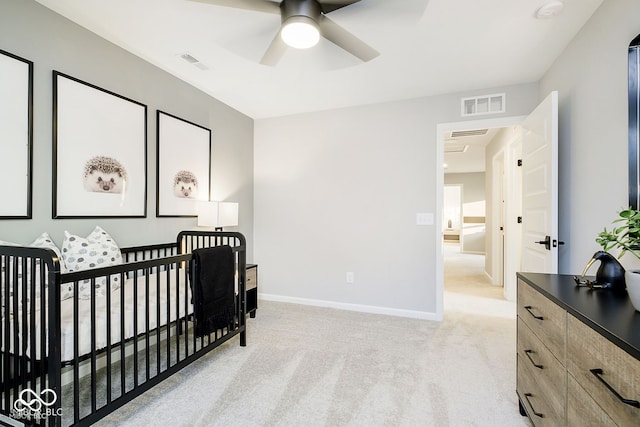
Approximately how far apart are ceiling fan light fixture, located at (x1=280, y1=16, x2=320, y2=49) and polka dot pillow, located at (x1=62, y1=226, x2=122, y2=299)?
5.83 feet

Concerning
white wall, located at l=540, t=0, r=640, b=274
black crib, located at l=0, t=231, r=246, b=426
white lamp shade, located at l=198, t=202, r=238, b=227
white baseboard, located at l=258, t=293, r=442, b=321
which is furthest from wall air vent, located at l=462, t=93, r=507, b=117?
black crib, located at l=0, t=231, r=246, b=426

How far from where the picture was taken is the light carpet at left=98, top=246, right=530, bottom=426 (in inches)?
63.6

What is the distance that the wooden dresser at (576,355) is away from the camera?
820 millimetres

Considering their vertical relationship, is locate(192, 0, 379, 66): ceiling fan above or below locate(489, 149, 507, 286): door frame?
above

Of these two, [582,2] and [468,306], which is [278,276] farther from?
[582,2]

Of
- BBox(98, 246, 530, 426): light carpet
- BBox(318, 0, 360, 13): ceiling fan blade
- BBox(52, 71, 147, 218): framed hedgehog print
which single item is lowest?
BBox(98, 246, 530, 426): light carpet

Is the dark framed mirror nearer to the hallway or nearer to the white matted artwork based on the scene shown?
the hallway

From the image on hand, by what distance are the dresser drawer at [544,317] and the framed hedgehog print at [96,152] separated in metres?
2.72

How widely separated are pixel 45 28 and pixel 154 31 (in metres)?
0.61

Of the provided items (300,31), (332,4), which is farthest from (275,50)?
(332,4)

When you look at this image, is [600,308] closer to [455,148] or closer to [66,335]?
[66,335]

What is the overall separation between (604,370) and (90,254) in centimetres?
258

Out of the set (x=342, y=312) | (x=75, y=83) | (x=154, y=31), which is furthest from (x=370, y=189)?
(x=75, y=83)

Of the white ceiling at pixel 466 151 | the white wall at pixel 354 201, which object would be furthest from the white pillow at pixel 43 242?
the white ceiling at pixel 466 151
